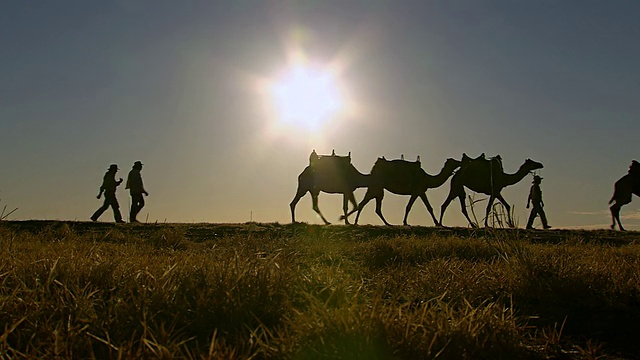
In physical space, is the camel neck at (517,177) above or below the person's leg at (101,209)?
above

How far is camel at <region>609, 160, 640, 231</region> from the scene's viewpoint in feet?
64.5

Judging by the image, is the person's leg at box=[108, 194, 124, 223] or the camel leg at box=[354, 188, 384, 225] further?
the camel leg at box=[354, 188, 384, 225]

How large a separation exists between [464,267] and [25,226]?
11.6 meters

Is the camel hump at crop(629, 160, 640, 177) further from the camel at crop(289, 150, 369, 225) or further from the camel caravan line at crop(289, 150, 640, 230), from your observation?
the camel at crop(289, 150, 369, 225)

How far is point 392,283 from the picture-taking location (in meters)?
5.47

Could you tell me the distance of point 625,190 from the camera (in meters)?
19.8

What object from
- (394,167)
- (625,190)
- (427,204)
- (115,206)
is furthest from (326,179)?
(625,190)

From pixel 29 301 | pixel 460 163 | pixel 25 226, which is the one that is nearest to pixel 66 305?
pixel 29 301

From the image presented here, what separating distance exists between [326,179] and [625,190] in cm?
1006

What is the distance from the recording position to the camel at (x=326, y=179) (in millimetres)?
19594

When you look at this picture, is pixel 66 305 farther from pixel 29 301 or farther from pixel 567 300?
pixel 567 300

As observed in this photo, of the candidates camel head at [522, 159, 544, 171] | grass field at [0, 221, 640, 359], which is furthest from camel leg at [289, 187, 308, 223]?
grass field at [0, 221, 640, 359]

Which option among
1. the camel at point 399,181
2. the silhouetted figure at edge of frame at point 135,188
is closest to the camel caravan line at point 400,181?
the camel at point 399,181

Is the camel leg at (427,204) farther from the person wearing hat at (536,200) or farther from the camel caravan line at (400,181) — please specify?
the person wearing hat at (536,200)
